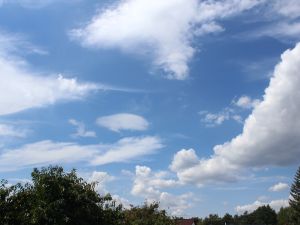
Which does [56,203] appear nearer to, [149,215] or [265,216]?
[149,215]

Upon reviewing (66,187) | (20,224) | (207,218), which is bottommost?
(20,224)

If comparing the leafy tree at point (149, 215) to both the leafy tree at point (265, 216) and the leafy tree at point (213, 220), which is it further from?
the leafy tree at point (265, 216)

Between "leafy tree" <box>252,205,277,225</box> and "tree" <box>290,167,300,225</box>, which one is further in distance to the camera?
"leafy tree" <box>252,205,277,225</box>

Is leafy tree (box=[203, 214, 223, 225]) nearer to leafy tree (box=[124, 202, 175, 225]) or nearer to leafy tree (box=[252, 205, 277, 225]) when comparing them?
leafy tree (box=[252, 205, 277, 225])

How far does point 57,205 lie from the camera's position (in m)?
24.4

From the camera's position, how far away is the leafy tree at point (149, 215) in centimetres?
5016

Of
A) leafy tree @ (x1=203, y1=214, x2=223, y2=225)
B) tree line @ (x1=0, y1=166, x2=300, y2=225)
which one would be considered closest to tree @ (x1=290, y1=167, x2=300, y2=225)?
leafy tree @ (x1=203, y1=214, x2=223, y2=225)

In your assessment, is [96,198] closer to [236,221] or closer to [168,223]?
[168,223]

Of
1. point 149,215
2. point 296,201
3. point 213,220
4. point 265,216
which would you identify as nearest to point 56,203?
point 149,215

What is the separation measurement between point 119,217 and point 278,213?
169516 mm

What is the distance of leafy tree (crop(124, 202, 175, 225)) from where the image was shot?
165ft

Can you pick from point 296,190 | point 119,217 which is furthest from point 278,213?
point 119,217

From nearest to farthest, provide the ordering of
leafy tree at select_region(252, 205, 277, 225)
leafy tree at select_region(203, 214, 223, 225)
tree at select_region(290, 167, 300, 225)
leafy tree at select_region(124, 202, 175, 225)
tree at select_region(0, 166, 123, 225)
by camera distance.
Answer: tree at select_region(0, 166, 123, 225), leafy tree at select_region(124, 202, 175, 225), tree at select_region(290, 167, 300, 225), leafy tree at select_region(203, 214, 223, 225), leafy tree at select_region(252, 205, 277, 225)

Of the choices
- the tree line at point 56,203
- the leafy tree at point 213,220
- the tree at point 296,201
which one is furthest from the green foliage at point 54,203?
the leafy tree at point 213,220
